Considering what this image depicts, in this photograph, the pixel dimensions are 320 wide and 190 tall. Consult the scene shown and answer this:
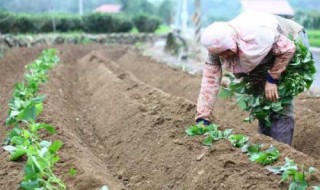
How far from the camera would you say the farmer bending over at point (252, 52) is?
16.2 feet

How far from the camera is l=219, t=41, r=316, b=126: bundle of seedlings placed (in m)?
5.48

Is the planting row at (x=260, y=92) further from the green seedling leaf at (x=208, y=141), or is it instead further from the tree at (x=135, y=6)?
the tree at (x=135, y=6)

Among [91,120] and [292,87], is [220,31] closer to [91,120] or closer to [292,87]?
[292,87]

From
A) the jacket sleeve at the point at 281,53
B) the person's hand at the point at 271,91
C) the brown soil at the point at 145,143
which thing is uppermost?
the jacket sleeve at the point at 281,53

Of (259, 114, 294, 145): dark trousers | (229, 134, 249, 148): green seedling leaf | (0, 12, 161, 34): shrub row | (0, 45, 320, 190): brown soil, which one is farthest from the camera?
(0, 12, 161, 34): shrub row

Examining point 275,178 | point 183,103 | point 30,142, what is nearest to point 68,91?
point 183,103

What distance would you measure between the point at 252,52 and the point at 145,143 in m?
1.61

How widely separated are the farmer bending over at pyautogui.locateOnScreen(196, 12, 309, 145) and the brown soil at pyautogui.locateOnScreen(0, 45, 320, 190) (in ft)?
1.32

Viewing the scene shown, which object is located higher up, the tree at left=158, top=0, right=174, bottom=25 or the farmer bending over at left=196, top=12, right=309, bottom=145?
the farmer bending over at left=196, top=12, right=309, bottom=145

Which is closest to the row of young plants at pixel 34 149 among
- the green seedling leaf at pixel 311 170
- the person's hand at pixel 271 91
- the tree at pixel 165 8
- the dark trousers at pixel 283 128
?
the green seedling leaf at pixel 311 170

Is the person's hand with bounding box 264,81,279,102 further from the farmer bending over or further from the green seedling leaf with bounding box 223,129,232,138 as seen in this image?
the green seedling leaf with bounding box 223,129,232,138

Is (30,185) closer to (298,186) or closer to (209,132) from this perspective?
(298,186)

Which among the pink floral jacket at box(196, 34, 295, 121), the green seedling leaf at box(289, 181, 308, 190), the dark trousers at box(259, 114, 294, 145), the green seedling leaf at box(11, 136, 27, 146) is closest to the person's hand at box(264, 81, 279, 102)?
the pink floral jacket at box(196, 34, 295, 121)

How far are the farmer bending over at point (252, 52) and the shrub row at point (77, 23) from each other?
50.6 ft
